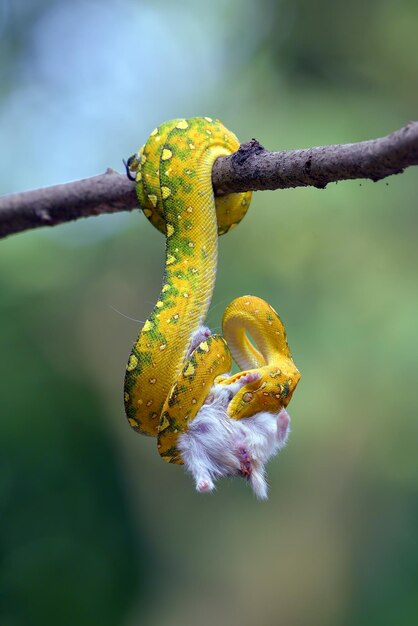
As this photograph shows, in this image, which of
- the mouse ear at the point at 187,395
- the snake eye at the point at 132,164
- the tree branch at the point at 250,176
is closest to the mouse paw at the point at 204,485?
the mouse ear at the point at 187,395

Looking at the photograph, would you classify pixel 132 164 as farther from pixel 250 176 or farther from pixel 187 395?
pixel 187 395

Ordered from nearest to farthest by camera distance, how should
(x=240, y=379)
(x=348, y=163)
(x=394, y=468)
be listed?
(x=348, y=163) < (x=240, y=379) < (x=394, y=468)

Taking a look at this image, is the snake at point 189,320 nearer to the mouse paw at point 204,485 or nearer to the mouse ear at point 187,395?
the mouse ear at point 187,395

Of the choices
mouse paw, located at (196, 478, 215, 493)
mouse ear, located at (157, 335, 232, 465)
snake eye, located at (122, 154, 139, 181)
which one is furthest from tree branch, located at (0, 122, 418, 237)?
mouse paw, located at (196, 478, 215, 493)

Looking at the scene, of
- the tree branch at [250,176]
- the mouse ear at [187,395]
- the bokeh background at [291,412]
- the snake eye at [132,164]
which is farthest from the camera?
the bokeh background at [291,412]

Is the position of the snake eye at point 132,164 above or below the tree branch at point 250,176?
above

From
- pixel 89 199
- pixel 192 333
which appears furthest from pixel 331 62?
pixel 192 333

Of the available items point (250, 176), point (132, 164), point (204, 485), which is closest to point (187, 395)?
point (204, 485)

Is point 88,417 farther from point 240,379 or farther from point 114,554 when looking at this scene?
point 240,379
